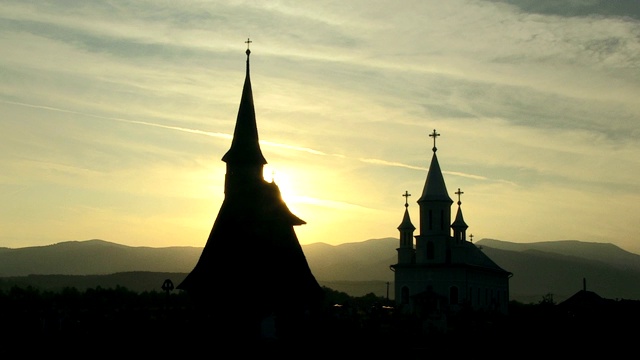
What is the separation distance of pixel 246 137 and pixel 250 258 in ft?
23.9

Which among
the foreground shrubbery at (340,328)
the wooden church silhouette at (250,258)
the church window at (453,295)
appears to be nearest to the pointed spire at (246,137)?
the wooden church silhouette at (250,258)

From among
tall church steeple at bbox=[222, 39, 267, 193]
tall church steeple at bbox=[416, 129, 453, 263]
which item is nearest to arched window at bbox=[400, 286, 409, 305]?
tall church steeple at bbox=[416, 129, 453, 263]

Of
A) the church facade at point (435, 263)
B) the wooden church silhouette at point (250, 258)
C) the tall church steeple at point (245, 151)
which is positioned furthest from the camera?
the church facade at point (435, 263)

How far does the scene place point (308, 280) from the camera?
1833 inches

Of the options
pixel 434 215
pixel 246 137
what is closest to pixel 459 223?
pixel 434 215

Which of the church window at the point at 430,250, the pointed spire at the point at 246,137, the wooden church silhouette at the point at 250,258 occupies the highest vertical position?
the pointed spire at the point at 246,137

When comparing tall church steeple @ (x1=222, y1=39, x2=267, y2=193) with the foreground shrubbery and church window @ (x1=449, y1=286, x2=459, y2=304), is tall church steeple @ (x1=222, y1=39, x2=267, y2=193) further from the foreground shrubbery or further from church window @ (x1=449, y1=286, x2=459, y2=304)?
church window @ (x1=449, y1=286, x2=459, y2=304)

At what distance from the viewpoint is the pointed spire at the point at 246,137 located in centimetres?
4747

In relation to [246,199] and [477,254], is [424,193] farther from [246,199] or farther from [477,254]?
[246,199]

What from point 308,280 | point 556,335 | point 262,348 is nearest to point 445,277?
point 308,280

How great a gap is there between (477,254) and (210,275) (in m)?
53.6

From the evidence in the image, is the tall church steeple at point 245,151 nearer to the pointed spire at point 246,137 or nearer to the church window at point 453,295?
the pointed spire at point 246,137

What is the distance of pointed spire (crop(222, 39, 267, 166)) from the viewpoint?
47469 millimetres

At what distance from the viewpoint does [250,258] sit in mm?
44625
